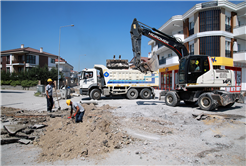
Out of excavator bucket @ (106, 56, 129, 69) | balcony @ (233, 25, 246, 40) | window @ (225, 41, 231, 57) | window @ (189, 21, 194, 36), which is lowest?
excavator bucket @ (106, 56, 129, 69)

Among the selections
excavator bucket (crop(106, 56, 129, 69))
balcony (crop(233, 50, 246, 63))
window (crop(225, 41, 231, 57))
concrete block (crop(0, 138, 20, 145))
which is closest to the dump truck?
excavator bucket (crop(106, 56, 129, 69))

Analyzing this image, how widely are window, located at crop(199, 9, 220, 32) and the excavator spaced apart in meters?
11.4

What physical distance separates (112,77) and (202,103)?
8.13 metres

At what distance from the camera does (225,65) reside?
18.1 meters

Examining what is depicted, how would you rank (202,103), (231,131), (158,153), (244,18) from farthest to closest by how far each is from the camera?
(244,18) → (202,103) → (231,131) → (158,153)

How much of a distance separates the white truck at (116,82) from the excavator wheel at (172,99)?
416 cm

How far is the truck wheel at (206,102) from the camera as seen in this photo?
8.07m

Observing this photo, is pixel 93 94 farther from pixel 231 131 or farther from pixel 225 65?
pixel 225 65

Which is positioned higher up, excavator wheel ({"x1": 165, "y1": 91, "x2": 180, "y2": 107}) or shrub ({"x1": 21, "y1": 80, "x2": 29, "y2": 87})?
shrub ({"x1": 21, "y1": 80, "x2": 29, "y2": 87})

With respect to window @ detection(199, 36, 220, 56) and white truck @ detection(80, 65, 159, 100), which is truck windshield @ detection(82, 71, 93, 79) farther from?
window @ detection(199, 36, 220, 56)

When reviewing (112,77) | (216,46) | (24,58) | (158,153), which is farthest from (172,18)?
(24,58)

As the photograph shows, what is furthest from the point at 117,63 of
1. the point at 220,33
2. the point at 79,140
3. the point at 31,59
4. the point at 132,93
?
the point at 31,59

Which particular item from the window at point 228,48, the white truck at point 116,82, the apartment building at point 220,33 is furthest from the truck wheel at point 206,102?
the window at point 228,48

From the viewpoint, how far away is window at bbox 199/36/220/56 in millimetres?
18078
